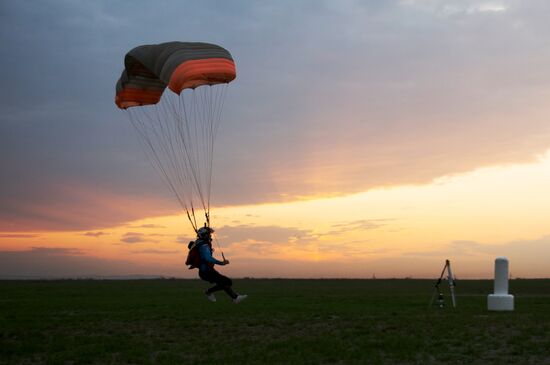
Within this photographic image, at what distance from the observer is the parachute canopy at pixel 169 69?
25.1 meters

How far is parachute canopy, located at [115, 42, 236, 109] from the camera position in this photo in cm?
2511

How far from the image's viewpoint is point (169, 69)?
2522 cm
